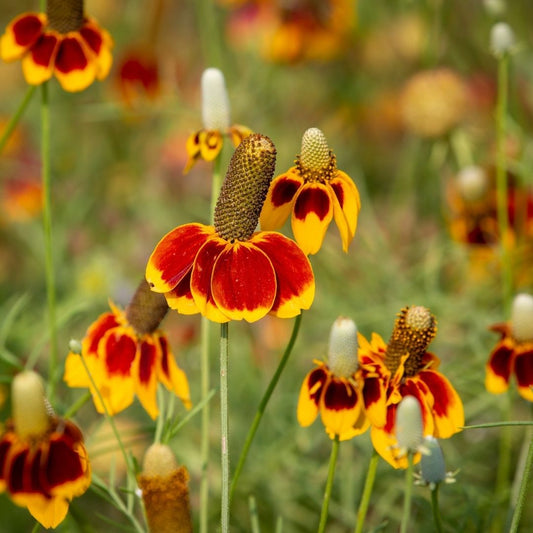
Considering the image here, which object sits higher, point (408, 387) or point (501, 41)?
point (501, 41)

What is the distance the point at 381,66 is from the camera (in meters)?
3.05

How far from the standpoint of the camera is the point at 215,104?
1161mm

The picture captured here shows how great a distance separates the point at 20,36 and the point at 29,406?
69 cm

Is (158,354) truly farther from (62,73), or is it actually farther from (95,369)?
(62,73)

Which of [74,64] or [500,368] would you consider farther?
[74,64]

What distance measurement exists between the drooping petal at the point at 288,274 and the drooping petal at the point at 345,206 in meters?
0.07

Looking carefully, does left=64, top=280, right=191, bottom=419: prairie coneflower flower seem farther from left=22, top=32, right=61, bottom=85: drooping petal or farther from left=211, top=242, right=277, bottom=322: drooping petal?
left=22, top=32, right=61, bottom=85: drooping petal

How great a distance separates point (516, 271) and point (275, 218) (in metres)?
1.09

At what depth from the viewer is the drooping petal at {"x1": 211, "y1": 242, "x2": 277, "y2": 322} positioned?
0.88m

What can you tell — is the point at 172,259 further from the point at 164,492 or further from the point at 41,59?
the point at 41,59

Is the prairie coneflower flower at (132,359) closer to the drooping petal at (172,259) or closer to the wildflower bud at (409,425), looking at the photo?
the drooping petal at (172,259)

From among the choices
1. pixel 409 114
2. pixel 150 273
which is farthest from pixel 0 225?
pixel 150 273

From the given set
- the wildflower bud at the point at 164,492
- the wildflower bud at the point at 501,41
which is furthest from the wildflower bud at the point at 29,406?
the wildflower bud at the point at 501,41

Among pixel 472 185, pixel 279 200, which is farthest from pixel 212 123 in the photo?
pixel 472 185
